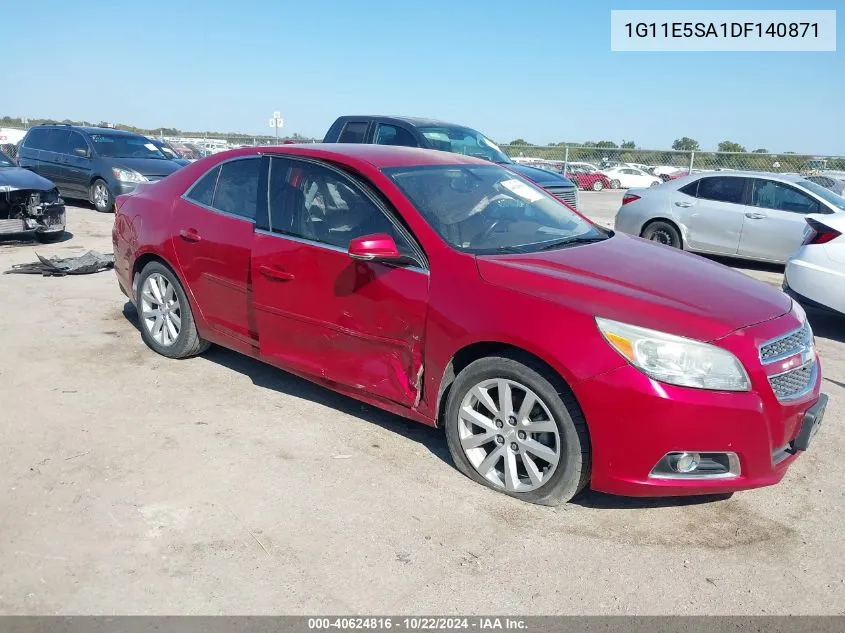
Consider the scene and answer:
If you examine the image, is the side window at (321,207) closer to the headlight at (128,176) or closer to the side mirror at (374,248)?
the side mirror at (374,248)

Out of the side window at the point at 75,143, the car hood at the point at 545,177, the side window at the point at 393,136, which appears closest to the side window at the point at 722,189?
the car hood at the point at 545,177

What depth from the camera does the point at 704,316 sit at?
3.31 m

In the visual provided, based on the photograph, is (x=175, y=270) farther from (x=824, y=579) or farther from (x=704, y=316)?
(x=824, y=579)

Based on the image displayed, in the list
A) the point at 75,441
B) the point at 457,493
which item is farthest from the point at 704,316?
the point at 75,441

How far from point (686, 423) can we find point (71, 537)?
2.66 meters

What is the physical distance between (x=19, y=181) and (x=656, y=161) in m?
22.6

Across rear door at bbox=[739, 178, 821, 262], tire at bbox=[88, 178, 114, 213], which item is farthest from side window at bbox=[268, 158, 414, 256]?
tire at bbox=[88, 178, 114, 213]

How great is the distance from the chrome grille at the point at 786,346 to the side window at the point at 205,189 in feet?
11.6

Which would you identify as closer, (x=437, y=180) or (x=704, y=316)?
(x=704, y=316)

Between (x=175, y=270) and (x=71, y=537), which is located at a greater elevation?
(x=175, y=270)

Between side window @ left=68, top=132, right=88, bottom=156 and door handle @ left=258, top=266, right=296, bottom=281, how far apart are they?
11.6 metres

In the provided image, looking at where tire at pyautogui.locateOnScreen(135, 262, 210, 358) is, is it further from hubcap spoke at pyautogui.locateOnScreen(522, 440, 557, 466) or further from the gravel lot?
hubcap spoke at pyautogui.locateOnScreen(522, 440, 557, 466)

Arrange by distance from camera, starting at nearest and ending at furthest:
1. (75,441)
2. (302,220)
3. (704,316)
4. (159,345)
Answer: (704,316), (75,441), (302,220), (159,345)

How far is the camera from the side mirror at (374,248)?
3.77 metres
